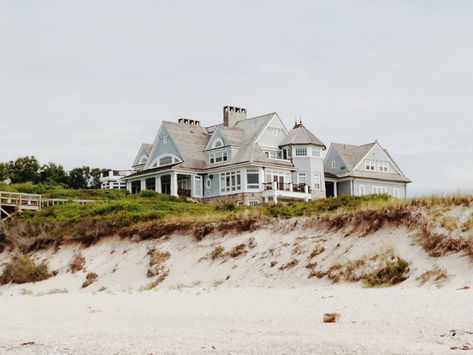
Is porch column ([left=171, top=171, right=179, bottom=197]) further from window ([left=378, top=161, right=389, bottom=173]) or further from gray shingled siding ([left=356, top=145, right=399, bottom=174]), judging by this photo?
window ([left=378, top=161, right=389, bottom=173])

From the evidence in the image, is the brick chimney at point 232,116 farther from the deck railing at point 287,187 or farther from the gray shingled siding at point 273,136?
the deck railing at point 287,187

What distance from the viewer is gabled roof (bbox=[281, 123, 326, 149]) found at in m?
63.3

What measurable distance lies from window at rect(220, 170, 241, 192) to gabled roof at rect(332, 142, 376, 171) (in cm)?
1264

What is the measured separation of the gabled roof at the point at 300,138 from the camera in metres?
63.3

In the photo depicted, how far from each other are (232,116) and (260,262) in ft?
140

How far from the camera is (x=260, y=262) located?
26656 mm

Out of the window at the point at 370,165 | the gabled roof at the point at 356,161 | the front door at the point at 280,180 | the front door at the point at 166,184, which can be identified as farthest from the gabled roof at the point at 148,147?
the window at the point at 370,165

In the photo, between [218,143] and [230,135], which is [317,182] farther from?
[218,143]

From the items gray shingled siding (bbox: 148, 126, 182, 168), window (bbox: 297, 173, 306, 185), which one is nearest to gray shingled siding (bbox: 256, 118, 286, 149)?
window (bbox: 297, 173, 306, 185)

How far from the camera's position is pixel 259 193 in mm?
58219

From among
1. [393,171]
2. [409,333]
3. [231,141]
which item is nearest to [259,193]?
[231,141]

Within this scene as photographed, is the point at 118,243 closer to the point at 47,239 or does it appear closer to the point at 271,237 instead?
the point at 47,239

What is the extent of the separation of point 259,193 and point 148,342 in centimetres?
4475

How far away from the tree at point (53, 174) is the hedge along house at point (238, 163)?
20.5 m
